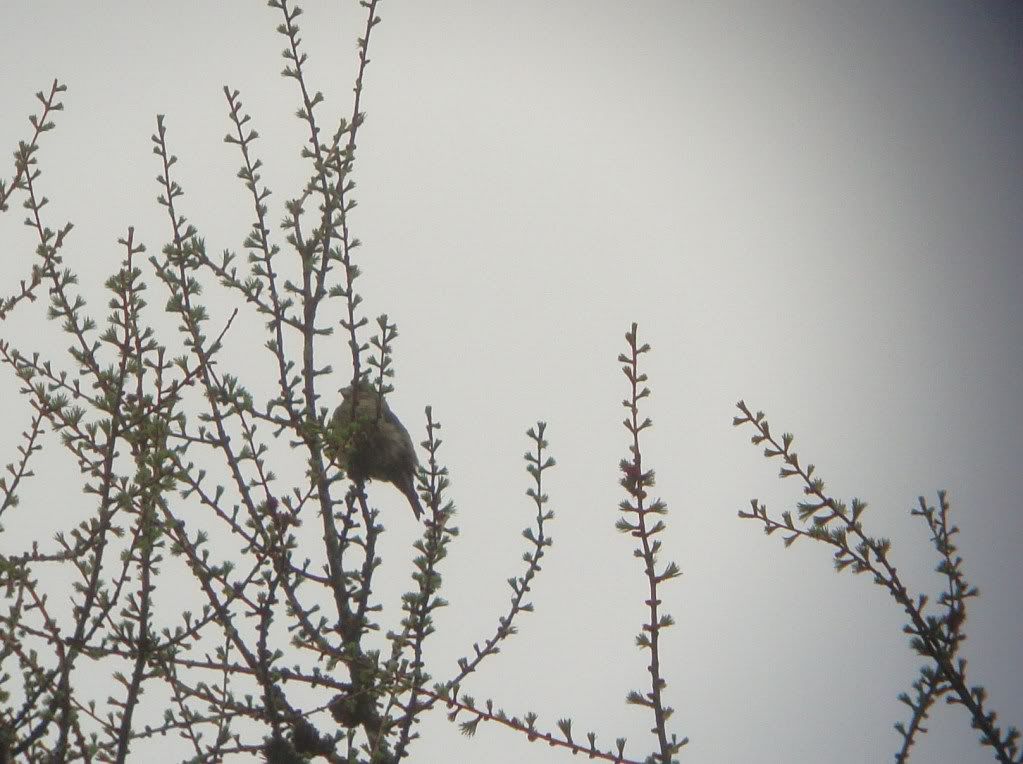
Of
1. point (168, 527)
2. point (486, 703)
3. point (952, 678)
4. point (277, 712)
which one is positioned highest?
point (168, 527)

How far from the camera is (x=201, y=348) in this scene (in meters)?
3.60

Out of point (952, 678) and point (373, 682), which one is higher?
point (373, 682)

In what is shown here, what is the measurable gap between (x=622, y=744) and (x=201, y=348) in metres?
2.32

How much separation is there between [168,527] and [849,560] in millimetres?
2275

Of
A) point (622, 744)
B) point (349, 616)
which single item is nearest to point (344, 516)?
point (349, 616)

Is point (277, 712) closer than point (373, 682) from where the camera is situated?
Yes

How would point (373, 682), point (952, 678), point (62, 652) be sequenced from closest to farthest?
point (952, 678) → point (62, 652) → point (373, 682)

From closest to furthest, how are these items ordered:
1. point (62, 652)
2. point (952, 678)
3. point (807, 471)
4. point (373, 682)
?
1. point (952, 678)
2. point (807, 471)
3. point (62, 652)
4. point (373, 682)

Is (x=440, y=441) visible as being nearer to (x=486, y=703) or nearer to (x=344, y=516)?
(x=344, y=516)

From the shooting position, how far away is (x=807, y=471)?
2.55m

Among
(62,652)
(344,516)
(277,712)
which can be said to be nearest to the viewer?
(62,652)

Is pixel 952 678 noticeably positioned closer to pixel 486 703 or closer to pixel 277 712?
pixel 486 703

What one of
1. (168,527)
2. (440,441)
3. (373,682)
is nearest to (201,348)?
(168,527)

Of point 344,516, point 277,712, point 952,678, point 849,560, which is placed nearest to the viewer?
point 952,678
